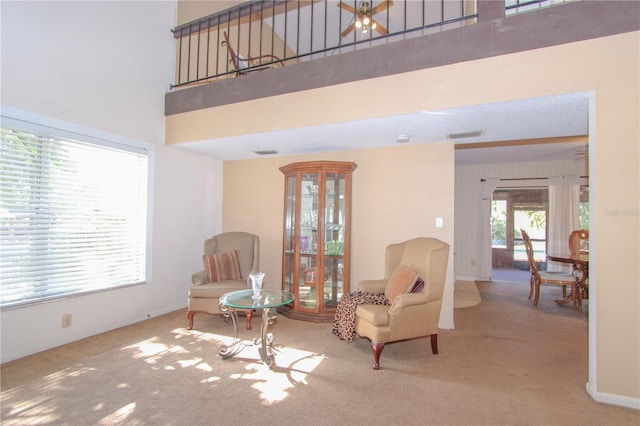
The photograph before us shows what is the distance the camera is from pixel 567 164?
257 inches

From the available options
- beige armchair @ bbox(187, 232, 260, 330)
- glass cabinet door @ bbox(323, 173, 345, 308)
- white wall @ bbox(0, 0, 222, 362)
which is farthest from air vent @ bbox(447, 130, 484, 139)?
white wall @ bbox(0, 0, 222, 362)

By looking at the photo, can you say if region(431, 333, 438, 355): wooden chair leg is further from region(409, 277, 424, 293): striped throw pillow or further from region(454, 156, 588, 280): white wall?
region(454, 156, 588, 280): white wall

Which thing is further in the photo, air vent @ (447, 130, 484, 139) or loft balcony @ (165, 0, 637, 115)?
air vent @ (447, 130, 484, 139)

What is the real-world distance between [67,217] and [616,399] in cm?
479

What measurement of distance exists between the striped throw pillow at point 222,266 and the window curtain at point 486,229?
5275mm

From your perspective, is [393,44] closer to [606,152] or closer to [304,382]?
[606,152]

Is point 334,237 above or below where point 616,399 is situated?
above

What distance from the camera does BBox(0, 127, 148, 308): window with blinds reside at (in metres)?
2.88

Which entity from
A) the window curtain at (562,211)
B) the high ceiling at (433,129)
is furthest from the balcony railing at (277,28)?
the window curtain at (562,211)

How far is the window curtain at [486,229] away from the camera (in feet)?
22.9

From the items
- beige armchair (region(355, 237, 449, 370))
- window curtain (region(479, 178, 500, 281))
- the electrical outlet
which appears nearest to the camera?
beige armchair (region(355, 237, 449, 370))

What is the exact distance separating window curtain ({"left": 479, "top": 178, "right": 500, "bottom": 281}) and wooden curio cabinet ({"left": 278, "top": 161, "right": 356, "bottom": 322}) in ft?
13.9

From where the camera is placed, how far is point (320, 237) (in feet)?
13.4

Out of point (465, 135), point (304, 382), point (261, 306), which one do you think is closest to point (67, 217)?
point (261, 306)
